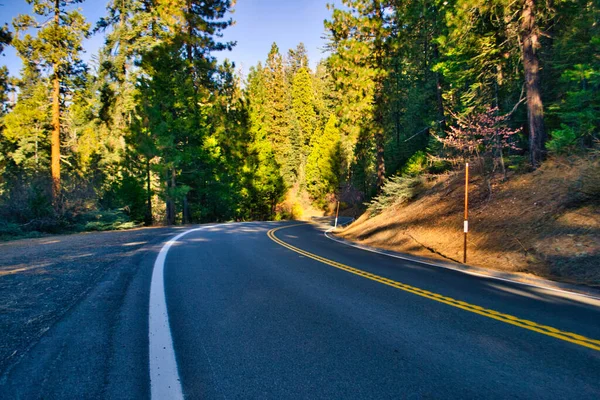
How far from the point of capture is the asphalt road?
303cm

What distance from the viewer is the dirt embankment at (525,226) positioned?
8836 mm

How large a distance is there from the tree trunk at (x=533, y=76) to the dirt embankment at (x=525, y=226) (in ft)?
3.32

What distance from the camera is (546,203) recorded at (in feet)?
36.2

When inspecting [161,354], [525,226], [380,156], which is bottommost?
[161,354]

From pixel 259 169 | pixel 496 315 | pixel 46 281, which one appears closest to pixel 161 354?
pixel 46 281

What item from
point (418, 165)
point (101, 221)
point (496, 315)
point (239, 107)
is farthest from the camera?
point (239, 107)

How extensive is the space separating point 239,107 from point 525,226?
3308 centimetres

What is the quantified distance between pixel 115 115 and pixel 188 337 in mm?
31947

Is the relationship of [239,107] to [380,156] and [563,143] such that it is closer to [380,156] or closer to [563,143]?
[380,156]

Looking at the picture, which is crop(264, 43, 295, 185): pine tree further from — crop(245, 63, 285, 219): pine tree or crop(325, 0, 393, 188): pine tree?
crop(325, 0, 393, 188): pine tree

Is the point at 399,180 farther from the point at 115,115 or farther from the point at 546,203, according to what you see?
the point at 115,115

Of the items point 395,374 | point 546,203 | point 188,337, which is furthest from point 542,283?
point 188,337

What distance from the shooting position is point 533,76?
1276cm

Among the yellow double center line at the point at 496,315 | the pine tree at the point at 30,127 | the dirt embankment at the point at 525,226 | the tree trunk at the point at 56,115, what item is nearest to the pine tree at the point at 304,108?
the pine tree at the point at 30,127
